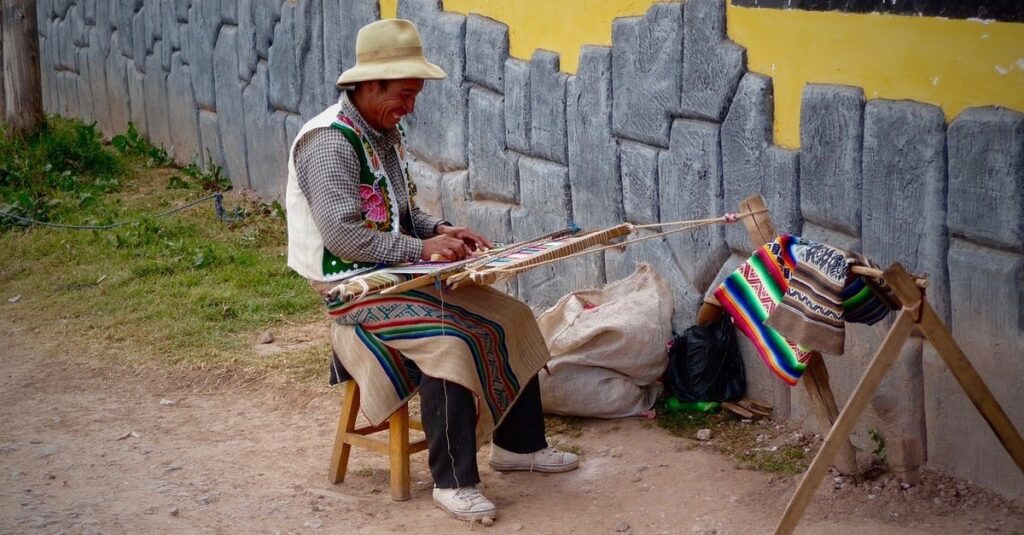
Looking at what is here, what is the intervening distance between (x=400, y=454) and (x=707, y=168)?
165 cm

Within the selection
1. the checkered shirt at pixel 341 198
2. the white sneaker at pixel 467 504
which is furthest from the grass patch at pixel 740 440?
the checkered shirt at pixel 341 198

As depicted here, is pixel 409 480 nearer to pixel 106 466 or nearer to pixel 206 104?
pixel 106 466

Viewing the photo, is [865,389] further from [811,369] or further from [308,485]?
[308,485]

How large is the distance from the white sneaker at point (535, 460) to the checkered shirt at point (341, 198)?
0.88 meters

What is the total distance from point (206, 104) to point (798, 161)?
20.7 feet

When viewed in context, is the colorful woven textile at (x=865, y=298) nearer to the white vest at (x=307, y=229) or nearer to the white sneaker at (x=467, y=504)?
the white sneaker at (x=467, y=504)

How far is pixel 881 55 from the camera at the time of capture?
395cm

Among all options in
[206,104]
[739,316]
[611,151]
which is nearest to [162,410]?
[611,151]

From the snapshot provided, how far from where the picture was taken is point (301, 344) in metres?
6.13

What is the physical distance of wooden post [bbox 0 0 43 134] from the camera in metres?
10.3

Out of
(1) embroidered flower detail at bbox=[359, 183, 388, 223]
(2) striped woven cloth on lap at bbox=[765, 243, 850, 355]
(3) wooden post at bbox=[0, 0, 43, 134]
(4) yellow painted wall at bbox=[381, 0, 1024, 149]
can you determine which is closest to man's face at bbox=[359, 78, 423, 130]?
(1) embroidered flower detail at bbox=[359, 183, 388, 223]

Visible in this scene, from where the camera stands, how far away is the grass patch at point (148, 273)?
20.5 ft

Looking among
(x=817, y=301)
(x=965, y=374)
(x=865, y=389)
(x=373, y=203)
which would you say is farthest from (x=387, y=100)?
(x=965, y=374)

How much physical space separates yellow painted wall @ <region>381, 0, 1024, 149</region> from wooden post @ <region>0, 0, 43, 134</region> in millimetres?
6949
